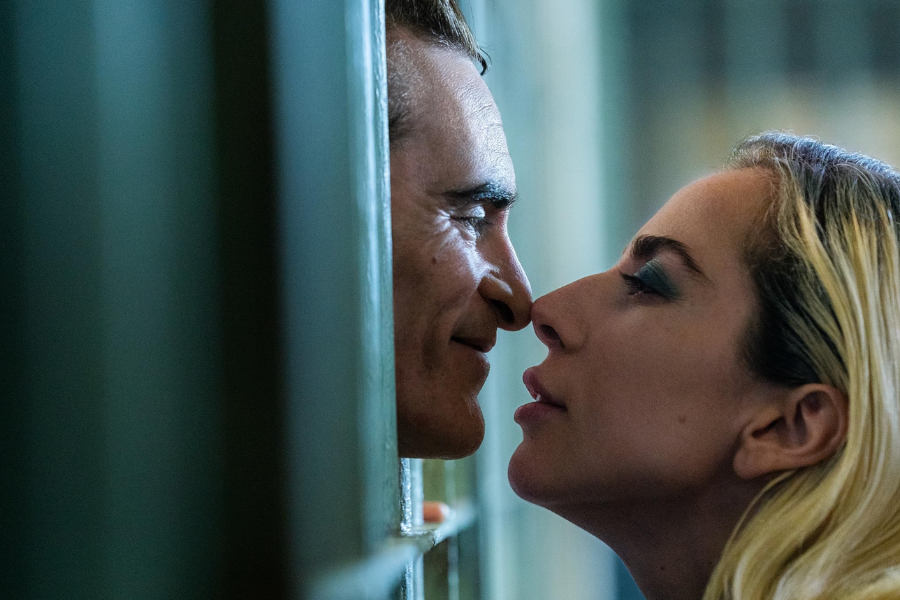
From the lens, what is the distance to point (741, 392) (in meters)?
0.90

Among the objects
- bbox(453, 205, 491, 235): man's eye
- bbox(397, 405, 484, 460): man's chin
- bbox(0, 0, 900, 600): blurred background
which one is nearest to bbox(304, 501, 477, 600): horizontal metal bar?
bbox(0, 0, 900, 600): blurred background

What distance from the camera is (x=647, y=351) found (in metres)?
0.92

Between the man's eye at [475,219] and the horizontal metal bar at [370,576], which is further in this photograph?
the man's eye at [475,219]

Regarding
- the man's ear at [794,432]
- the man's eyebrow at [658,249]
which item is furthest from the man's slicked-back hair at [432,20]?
the man's ear at [794,432]

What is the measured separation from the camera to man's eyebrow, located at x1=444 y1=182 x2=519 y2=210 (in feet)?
3.25

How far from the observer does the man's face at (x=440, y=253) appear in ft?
3.14

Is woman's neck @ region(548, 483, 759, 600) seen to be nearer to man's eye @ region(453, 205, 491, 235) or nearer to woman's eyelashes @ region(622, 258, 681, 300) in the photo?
woman's eyelashes @ region(622, 258, 681, 300)

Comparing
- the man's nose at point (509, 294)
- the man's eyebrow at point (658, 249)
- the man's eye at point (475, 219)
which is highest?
the man's eye at point (475, 219)

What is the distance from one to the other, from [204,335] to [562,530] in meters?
2.27

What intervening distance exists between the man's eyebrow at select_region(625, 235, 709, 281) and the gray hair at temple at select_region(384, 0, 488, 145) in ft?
0.98

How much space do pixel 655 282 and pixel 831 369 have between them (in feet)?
0.66

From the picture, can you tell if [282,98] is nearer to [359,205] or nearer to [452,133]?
[359,205]

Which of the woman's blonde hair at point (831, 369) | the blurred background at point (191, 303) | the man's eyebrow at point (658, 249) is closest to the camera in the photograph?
the blurred background at point (191, 303)

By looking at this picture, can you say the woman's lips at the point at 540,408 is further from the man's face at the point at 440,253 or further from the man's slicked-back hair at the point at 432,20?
the man's slicked-back hair at the point at 432,20
